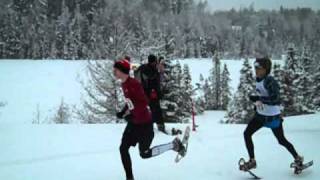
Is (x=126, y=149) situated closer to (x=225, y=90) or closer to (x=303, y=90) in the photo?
(x=303, y=90)

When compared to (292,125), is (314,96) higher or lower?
lower

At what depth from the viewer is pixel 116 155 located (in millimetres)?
9781

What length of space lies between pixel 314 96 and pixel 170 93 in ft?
86.4

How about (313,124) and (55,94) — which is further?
(55,94)

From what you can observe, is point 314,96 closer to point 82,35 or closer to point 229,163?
point 229,163

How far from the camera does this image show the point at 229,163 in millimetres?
8945

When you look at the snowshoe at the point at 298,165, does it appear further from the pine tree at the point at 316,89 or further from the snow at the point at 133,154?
the pine tree at the point at 316,89

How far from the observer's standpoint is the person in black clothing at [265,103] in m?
7.29

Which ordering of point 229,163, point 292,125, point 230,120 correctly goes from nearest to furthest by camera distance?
1. point 229,163
2. point 292,125
3. point 230,120

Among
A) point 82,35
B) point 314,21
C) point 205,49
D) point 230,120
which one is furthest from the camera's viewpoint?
point 314,21

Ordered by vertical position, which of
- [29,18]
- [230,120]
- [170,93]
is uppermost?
[29,18]

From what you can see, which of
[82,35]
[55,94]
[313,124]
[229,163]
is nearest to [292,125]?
[313,124]

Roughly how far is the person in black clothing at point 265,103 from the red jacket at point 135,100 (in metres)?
1.72

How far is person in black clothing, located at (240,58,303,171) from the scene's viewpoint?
729cm
